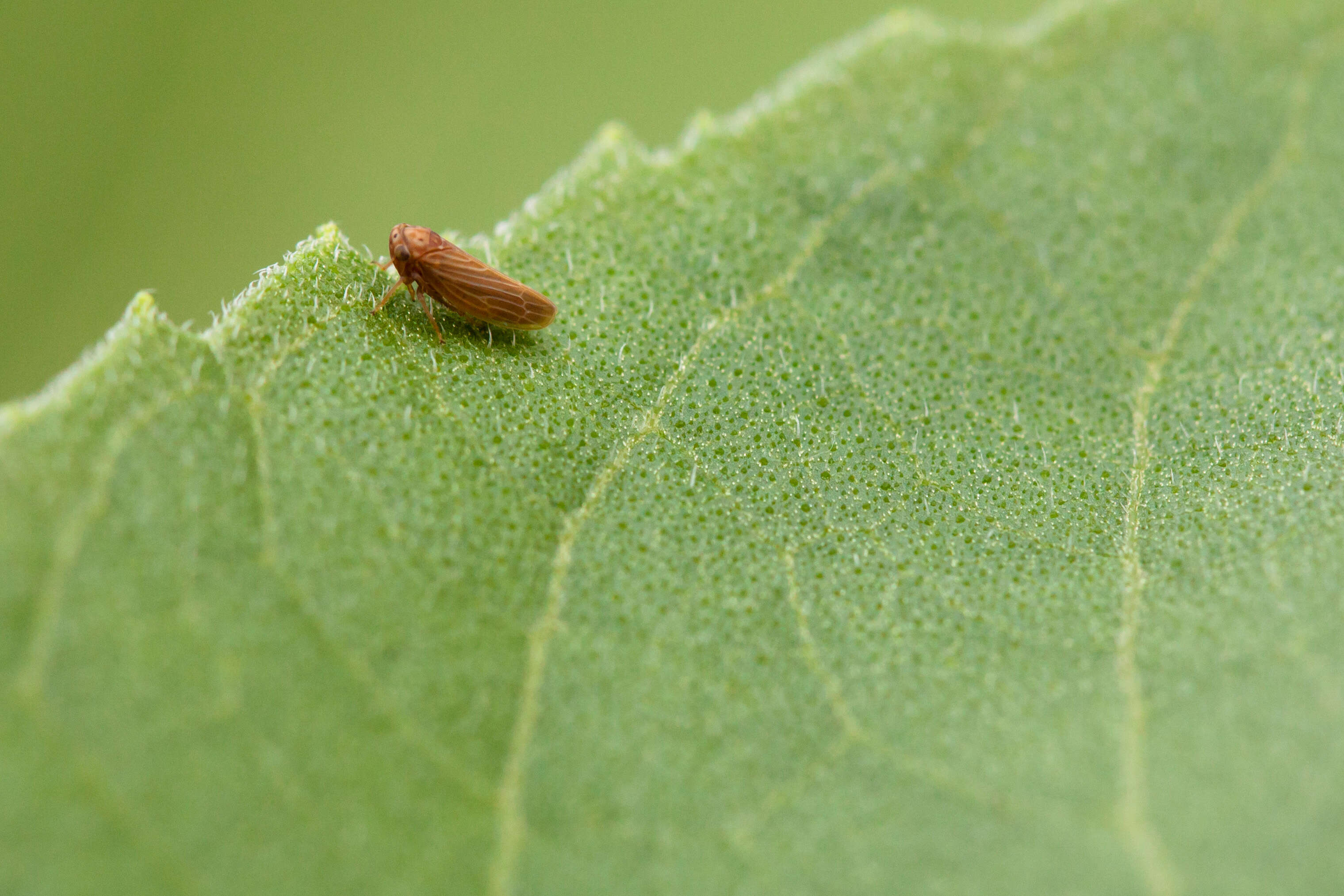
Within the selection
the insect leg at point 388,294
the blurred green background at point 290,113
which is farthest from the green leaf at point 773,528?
the blurred green background at point 290,113

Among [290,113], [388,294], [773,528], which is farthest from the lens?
[290,113]

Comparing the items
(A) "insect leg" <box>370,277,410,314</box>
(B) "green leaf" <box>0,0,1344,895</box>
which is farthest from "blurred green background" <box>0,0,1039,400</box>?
(B) "green leaf" <box>0,0,1344,895</box>

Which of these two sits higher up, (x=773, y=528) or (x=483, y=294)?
(x=483, y=294)

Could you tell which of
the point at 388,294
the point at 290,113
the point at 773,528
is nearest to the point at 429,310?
the point at 388,294

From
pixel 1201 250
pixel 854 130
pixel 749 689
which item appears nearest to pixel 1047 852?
pixel 749 689

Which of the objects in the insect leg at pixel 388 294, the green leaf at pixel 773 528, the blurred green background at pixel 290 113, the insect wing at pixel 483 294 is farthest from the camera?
the blurred green background at pixel 290 113

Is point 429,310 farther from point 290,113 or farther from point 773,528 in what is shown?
point 290,113

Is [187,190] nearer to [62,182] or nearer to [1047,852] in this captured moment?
[62,182]

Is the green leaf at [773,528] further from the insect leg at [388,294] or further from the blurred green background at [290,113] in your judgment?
the blurred green background at [290,113]
